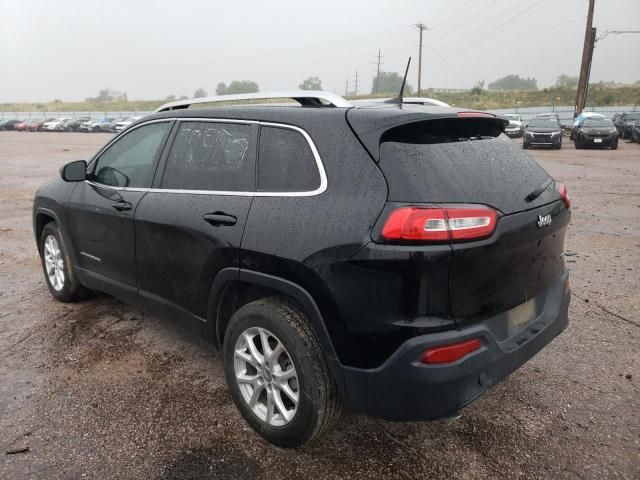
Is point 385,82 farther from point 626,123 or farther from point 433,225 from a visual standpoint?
point 433,225

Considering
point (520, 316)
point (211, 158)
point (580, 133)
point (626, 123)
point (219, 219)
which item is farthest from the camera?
point (626, 123)

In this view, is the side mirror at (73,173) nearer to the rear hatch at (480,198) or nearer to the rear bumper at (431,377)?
the rear hatch at (480,198)

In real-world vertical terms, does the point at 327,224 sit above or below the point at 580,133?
above

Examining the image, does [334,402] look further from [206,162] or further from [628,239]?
[628,239]

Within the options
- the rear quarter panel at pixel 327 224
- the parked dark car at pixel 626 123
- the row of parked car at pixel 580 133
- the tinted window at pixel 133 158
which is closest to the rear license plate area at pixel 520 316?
the rear quarter panel at pixel 327 224

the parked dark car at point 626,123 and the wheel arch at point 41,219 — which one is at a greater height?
the wheel arch at point 41,219

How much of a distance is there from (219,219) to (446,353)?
4.49 feet

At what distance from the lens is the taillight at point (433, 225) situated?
2.08 meters

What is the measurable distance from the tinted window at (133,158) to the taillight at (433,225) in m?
1.91

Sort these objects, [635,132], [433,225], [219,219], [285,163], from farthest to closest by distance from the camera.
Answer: [635,132], [219,219], [285,163], [433,225]

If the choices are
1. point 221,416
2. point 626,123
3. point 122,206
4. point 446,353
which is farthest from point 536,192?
point 626,123

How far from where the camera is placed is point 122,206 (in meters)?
3.46

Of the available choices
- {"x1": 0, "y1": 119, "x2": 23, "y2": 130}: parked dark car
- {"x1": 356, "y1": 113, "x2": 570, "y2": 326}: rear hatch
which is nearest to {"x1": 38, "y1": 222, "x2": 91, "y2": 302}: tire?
{"x1": 356, "y1": 113, "x2": 570, "y2": 326}: rear hatch

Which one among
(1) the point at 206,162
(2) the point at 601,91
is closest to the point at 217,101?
(1) the point at 206,162
